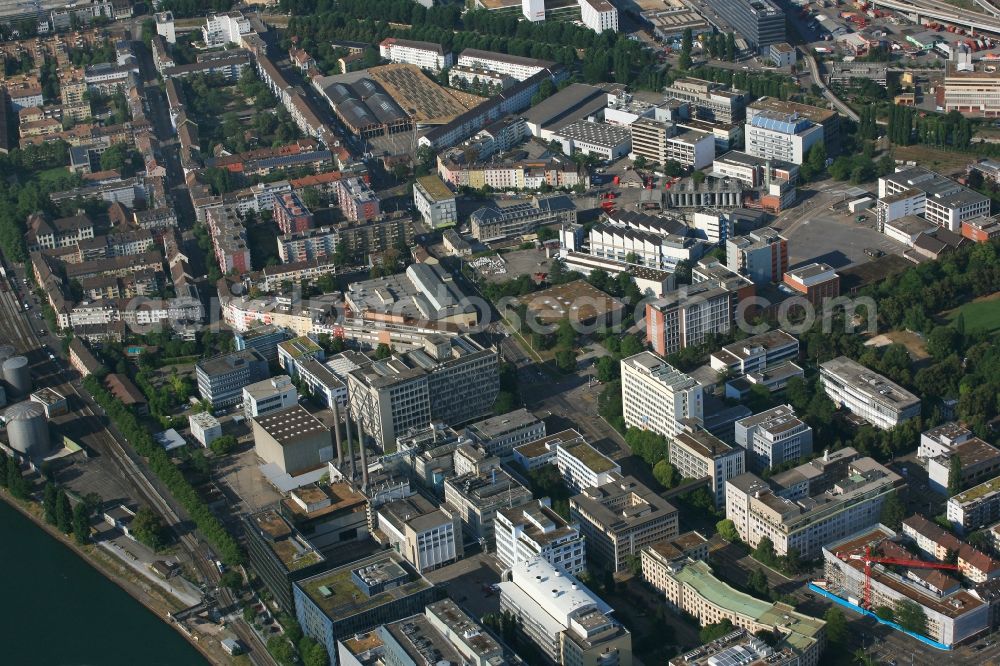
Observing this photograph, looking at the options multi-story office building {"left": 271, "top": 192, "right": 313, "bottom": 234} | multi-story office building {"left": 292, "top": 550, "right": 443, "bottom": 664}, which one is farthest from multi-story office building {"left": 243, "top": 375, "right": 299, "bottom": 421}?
multi-story office building {"left": 271, "top": 192, "right": 313, "bottom": 234}

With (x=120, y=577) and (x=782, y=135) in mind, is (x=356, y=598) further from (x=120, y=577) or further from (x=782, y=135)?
(x=782, y=135)

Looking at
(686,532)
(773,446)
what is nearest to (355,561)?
(686,532)

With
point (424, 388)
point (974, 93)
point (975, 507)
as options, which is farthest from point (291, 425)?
point (974, 93)

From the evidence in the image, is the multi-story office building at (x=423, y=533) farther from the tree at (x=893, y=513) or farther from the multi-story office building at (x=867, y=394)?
the multi-story office building at (x=867, y=394)

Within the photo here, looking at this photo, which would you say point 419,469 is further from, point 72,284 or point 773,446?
point 72,284

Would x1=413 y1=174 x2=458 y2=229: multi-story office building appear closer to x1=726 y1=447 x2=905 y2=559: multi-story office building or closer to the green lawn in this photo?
the green lawn
